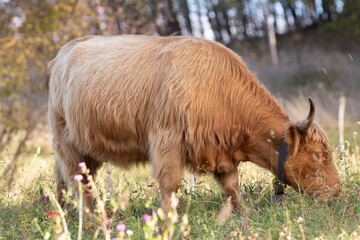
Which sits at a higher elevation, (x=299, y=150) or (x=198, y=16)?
(x=299, y=150)

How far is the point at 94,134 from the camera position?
186 inches

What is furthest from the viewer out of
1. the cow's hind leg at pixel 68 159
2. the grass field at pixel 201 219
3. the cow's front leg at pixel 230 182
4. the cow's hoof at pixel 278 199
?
the cow's hind leg at pixel 68 159

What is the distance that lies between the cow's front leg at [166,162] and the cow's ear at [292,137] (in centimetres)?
98

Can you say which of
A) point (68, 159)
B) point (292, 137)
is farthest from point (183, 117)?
point (68, 159)

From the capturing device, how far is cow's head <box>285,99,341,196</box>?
400 centimetres

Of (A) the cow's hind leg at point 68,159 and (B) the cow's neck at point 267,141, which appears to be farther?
(A) the cow's hind leg at point 68,159

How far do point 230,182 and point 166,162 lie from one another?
2.96 ft

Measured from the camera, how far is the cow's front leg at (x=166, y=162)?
409 centimetres

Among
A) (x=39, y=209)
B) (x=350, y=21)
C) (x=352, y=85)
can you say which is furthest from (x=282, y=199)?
(x=350, y=21)

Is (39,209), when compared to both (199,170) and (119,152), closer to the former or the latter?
(119,152)

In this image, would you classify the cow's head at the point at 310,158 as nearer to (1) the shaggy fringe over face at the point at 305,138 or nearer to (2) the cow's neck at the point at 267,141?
(1) the shaggy fringe over face at the point at 305,138

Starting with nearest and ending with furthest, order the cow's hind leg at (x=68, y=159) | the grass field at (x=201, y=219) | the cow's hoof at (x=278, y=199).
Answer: the grass field at (x=201, y=219) < the cow's hoof at (x=278, y=199) < the cow's hind leg at (x=68, y=159)

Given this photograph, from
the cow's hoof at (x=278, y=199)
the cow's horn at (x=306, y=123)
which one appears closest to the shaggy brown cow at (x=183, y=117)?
the cow's horn at (x=306, y=123)

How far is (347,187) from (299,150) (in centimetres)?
72
